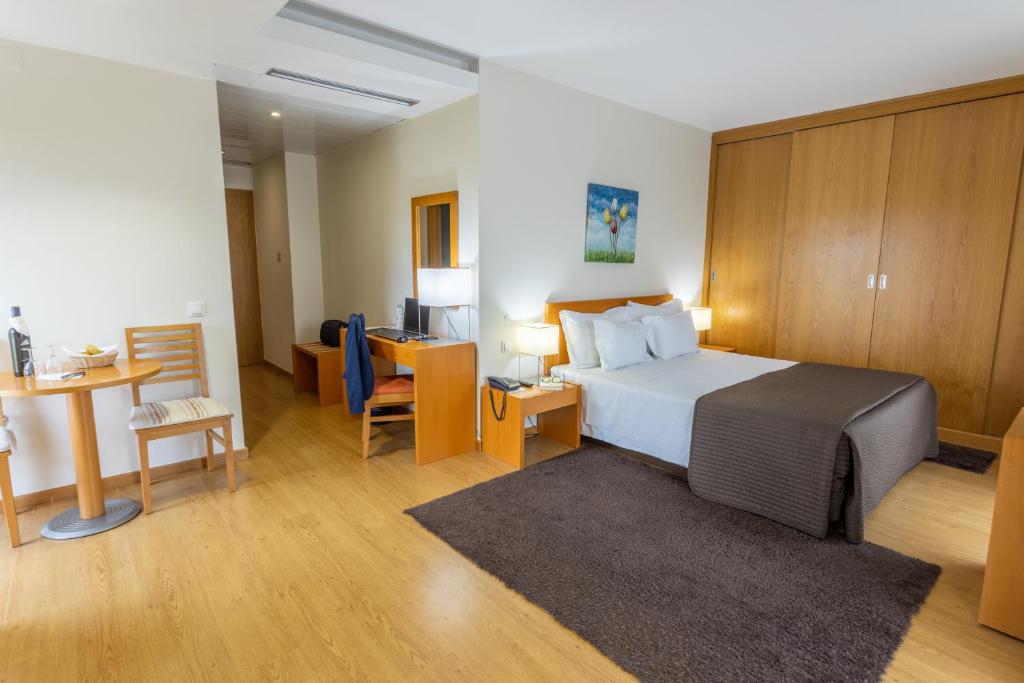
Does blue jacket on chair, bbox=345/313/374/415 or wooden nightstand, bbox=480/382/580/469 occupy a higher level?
blue jacket on chair, bbox=345/313/374/415

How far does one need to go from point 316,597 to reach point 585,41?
10.4ft

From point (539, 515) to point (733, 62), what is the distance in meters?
3.03

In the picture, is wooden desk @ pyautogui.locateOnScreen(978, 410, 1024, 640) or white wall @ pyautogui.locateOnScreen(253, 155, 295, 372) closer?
wooden desk @ pyautogui.locateOnScreen(978, 410, 1024, 640)

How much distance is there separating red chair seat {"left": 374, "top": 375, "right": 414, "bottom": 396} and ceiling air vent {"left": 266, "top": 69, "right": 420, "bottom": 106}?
6.40 ft

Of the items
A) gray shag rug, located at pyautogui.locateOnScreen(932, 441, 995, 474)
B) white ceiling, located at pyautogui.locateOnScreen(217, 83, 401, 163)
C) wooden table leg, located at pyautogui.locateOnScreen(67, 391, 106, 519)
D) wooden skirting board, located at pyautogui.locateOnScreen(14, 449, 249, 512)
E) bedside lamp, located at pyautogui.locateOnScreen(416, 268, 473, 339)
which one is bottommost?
gray shag rug, located at pyautogui.locateOnScreen(932, 441, 995, 474)

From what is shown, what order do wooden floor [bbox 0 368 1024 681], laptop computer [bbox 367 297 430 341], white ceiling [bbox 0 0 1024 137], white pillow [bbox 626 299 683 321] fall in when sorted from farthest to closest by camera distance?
white pillow [bbox 626 299 683 321] < laptop computer [bbox 367 297 430 341] < white ceiling [bbox 0 0 1024 137] < wooden floor [bbox 0 368 1024 681]

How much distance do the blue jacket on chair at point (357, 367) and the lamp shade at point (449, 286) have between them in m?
0.54

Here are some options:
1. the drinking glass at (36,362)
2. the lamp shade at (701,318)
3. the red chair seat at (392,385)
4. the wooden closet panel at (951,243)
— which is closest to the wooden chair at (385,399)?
the red chair seat at (392,385)

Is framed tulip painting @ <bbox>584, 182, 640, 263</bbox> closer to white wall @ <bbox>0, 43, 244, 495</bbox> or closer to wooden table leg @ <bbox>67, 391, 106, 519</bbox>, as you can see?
white wall @ <bbox>0, 43, 244, 495</bbox>

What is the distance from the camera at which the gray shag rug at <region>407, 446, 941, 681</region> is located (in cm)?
186

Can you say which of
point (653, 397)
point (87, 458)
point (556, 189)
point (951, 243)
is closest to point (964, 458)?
point (951, 243)

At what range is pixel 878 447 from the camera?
2730 mm

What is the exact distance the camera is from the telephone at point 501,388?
3.52 metres

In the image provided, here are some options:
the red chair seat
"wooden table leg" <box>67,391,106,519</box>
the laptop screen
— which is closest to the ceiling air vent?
the laptop screen
